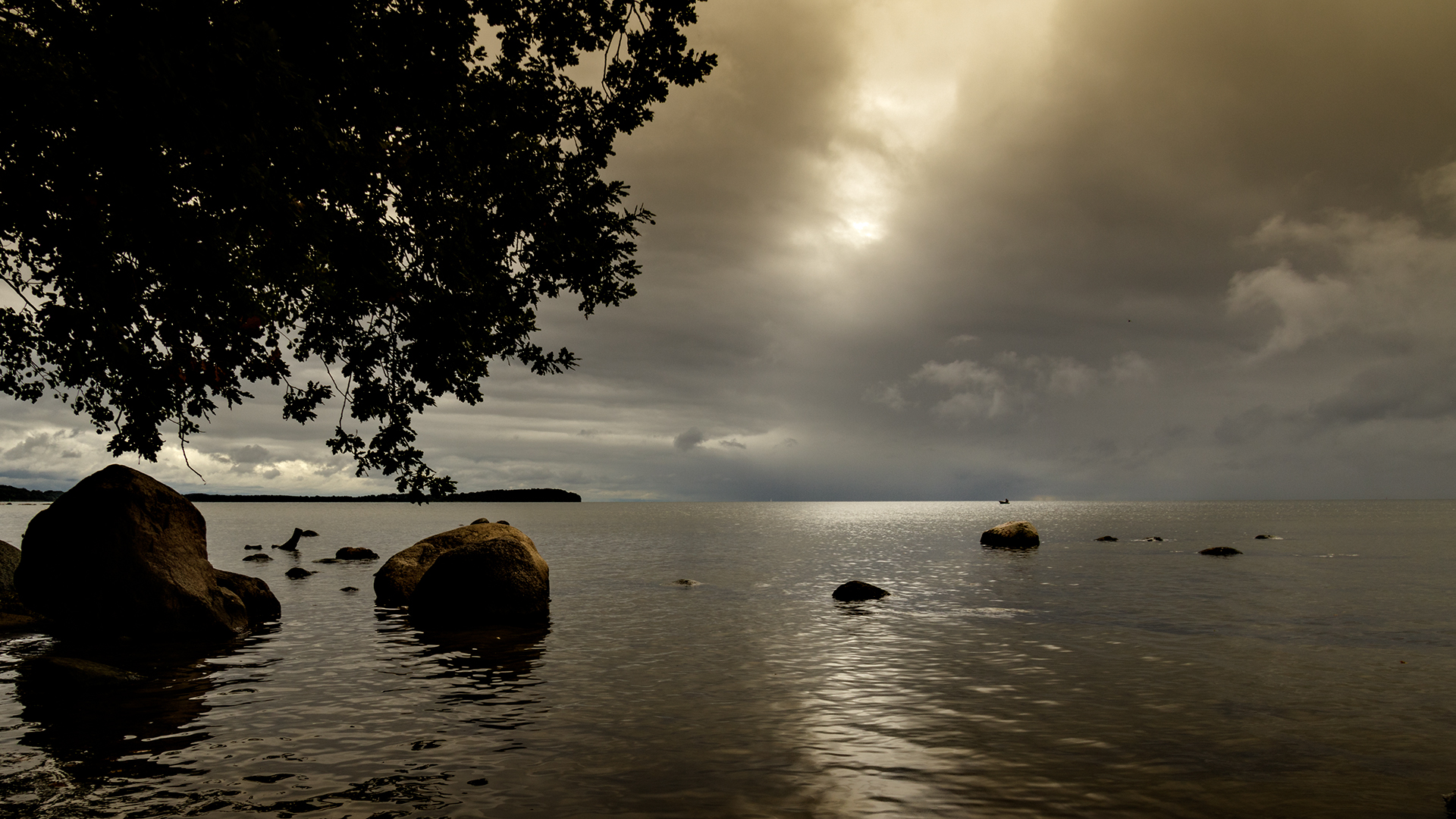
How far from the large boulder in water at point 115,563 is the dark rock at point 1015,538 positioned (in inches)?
1904

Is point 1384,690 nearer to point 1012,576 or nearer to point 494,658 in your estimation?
point 494,658

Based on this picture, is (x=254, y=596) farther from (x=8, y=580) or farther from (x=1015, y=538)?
(x=1015, y=538)

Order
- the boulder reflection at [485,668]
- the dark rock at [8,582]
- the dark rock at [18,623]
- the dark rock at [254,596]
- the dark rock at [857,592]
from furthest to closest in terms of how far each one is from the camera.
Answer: the dark rock at [857,592], the dark rock at [254,596], the dark rock at [8,582], the dark rock at [18,623], the boulder reflection at [485,668]

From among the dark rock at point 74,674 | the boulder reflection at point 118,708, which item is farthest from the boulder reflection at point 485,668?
the dark rock at point 74,674

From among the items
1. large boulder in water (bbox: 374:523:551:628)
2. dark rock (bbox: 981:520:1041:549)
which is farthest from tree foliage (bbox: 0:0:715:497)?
dark rock (bbox: 981:520:1041:549)

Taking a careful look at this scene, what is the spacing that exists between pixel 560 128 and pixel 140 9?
6570mm

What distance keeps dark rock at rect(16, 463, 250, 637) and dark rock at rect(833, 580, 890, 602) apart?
1795 cm

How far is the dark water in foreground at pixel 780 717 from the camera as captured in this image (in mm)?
8406

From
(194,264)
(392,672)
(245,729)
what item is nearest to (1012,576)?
(392,672)

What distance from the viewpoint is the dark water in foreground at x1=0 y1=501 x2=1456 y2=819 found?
27.6 ft

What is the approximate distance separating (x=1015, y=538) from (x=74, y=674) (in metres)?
52.4

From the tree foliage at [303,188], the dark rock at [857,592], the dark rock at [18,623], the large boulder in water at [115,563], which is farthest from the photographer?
the dark rock at [857,592]

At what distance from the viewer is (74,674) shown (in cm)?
1298

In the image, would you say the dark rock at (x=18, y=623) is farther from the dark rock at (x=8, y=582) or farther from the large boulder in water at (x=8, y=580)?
the large boulder in water at (x=8, y=580)
